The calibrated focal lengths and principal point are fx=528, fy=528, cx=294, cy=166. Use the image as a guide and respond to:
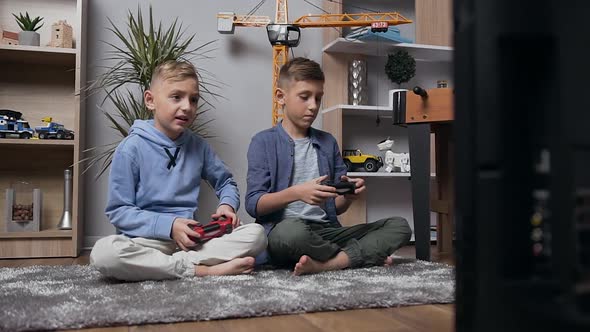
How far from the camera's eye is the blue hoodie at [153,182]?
1.35 meters

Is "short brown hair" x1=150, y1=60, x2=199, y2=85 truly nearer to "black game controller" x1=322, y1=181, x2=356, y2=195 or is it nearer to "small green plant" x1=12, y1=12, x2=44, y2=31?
"black game controller" x1=322, y1=181, x2=356, y2=195

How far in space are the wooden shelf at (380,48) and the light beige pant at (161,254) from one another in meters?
1.23

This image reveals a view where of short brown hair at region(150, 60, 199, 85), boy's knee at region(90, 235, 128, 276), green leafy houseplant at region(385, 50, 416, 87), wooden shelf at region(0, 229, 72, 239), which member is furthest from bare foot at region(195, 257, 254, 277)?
green leafy houseplant at region(385, 50, 416, 87)

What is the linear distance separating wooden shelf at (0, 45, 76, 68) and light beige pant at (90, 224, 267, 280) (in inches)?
41.2

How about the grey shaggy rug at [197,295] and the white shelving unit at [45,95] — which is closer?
the grey shaggy rug at [197,295]

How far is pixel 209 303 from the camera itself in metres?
0.92

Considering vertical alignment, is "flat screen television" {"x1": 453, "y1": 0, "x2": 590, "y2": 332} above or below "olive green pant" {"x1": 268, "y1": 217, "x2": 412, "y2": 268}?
above

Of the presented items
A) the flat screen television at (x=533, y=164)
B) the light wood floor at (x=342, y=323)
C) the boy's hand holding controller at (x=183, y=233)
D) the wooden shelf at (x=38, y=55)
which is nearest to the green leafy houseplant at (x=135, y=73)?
the wooden shelf at (x=38, y=55)

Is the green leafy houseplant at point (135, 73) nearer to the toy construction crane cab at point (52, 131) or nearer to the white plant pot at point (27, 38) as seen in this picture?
the toy construction crane cab at point (52, 131)

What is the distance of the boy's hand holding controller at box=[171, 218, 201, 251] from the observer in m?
1.31

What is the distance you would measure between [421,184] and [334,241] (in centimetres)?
39


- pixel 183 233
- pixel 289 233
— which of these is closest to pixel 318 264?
pixel 289 233

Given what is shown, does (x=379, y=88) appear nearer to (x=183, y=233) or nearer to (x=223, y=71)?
(x=223, y=71)

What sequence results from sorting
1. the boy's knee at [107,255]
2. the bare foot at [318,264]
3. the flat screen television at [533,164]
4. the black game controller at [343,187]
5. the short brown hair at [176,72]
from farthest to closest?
1. the short brown hair at [176,72]
2. the black game controller at [343,187]
3. the bare foot at [318,264]
4. the boy's knee at [107,255]
5. the flat screen television at [533,164]
